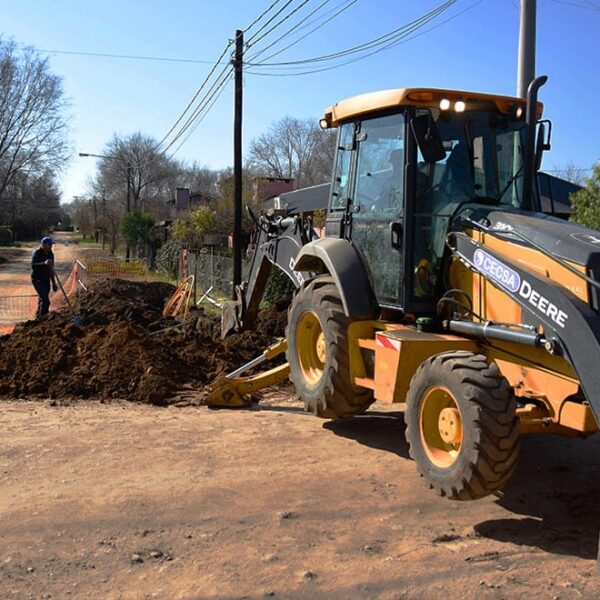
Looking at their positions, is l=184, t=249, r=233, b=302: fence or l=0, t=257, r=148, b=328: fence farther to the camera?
l=184, t=249, r=233, b=302: fence

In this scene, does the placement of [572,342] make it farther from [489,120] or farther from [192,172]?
[192,172]

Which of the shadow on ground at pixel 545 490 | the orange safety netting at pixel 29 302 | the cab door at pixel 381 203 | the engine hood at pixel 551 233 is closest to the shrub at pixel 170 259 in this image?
the orange safety netting at pixel 29 302

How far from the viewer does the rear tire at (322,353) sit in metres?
5.92

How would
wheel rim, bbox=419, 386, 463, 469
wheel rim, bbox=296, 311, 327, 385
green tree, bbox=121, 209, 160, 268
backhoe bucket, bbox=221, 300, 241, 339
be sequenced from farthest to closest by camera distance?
green tree, bbox=121, 209, 160, 268, backhoe bucket, bbox=221, 300, 241, 339, wheel rim, bbox=296, 311, 327, 385, wheel rim, bbox=419, 386, 463, 469

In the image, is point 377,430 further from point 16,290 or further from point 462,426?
point 16,290

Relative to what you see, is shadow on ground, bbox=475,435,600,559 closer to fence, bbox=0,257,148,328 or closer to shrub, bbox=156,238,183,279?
fence, bbox=0,257,148,328

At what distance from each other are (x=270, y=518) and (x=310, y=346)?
2.48 meters

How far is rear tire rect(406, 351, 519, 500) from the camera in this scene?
409 cm

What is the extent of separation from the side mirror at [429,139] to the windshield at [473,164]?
0.21 meters

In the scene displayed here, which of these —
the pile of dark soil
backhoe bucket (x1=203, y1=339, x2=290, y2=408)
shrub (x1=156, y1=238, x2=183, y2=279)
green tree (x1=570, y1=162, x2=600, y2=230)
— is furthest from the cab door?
shrub (x1=156, y1=238, x2=183, y2=279)

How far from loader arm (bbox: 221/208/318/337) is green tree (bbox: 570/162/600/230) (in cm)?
600

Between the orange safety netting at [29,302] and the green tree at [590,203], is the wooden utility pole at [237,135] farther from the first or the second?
the green tree at [590,203]

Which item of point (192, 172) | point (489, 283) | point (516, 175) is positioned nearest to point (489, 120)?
point (516, 175)

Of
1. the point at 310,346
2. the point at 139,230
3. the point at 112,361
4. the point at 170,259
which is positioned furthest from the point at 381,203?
the point at 139,230
